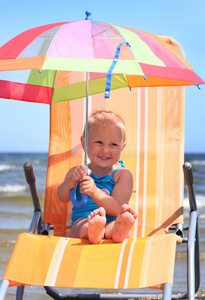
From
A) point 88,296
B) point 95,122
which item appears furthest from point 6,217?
point 95,122

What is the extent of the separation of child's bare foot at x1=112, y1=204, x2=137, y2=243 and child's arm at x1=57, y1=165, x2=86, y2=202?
342 millimetres

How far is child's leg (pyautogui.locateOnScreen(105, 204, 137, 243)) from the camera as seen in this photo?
239 cm

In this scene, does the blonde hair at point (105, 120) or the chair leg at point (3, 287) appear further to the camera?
the blonde hair at point (105, 120)

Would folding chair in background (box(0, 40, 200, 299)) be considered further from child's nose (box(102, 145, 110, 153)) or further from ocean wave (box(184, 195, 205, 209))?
ocean wave (box(184, 195, 205, 209))

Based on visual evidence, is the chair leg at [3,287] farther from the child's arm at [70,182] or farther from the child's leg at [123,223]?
the child's arm at [70,182]

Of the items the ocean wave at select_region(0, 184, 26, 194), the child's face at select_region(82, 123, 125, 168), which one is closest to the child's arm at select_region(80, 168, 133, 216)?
the child's face at select_region(82, 123, 125, 168)

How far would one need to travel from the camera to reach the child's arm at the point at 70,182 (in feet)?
8.68

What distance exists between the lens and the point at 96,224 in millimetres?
2377

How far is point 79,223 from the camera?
8.98 feet

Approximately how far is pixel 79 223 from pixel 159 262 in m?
0.63

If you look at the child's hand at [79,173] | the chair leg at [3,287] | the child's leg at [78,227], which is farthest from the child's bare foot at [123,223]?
the chair leg at [3,287]

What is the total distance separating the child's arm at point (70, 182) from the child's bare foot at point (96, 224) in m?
0.30

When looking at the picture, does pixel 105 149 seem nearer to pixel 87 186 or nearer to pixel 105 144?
pixel 105 144

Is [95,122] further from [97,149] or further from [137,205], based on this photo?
[137,205]
